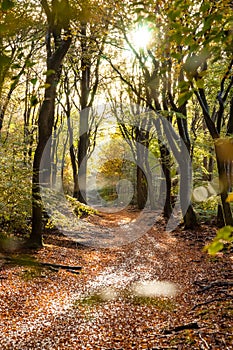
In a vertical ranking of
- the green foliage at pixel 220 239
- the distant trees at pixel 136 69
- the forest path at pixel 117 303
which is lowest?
the forest path at pixel 117 303

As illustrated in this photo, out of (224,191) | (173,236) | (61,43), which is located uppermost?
(61,43)

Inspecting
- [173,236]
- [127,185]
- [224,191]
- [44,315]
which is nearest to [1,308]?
[44,315]

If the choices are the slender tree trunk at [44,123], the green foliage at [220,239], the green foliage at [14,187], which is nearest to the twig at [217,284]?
the slender tree trunk at [44,123]

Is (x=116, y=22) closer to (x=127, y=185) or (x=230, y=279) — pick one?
(x=230, y=279)

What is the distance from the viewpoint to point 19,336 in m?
5.57

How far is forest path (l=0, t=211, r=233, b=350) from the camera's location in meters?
5.31

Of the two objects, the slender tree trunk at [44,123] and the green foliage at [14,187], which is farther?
the slender tree trunk at [44,123]

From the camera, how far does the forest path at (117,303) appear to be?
209 inches

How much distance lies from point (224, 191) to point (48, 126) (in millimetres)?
6252

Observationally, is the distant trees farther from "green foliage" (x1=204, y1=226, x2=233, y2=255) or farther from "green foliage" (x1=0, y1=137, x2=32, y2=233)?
"green foliage" (x1=204, y1=226, x2=233, y2=255)

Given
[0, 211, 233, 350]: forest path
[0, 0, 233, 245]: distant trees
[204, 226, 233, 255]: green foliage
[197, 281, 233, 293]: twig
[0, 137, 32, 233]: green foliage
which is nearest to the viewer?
[204, 226, 233, 255]: green foliage

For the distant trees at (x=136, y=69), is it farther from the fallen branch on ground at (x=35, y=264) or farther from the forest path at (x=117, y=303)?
the forest path at (x=117, y=303)

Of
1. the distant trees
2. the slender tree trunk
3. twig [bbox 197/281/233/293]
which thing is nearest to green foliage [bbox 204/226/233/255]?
the distant trees

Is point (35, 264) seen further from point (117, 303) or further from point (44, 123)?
point (44, 123)
